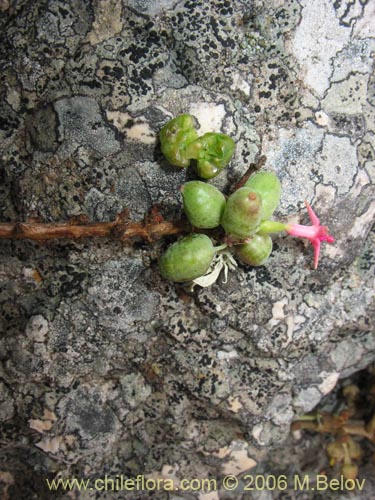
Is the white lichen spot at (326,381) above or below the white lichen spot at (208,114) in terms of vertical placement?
below

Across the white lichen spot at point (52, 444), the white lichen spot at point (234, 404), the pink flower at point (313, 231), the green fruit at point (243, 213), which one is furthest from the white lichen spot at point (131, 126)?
the white lichen spot at point (52, 444)

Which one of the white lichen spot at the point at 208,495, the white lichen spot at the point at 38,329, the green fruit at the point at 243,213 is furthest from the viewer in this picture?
the white lichen spot at the point at 208,495

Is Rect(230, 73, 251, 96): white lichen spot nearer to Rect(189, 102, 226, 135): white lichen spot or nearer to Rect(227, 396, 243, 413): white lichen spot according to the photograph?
Rect(189, 102, 226, 135): white lichen spot

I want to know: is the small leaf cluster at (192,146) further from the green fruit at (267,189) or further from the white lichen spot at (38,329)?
the white lichen spot at (38,329)

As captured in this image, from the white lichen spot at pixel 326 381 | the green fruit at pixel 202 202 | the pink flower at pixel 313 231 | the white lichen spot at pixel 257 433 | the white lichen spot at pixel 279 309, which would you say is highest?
the green fruit at pixel 202 202

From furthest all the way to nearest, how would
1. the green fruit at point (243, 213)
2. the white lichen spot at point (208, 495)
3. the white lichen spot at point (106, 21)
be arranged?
the white lichen spot at point (208, 495) < the white lichen spot at point (106, 21) < the green fruit at point (243, 213)

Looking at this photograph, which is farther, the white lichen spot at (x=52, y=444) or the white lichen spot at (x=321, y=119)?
the white lichen spot at (x=52, y=444)

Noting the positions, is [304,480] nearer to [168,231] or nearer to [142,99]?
[168,231]
